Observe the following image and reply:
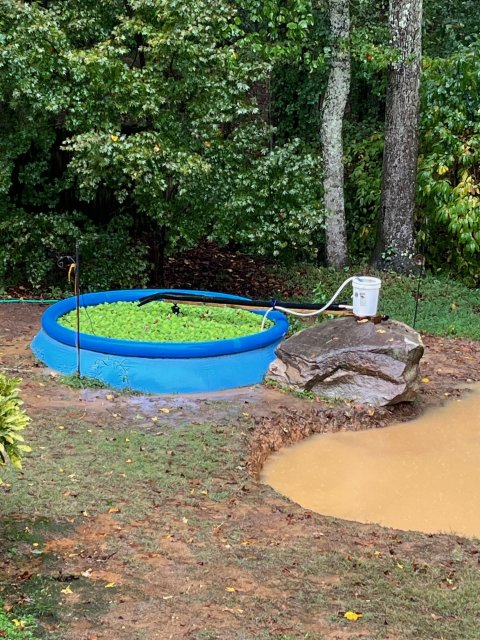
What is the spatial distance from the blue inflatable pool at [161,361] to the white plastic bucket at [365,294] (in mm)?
1119

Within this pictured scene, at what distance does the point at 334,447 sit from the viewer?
726cm

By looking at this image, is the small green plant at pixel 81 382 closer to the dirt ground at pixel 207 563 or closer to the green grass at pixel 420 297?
the dirt ground at pixel 207 563

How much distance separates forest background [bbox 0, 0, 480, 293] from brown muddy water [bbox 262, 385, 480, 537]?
4.21 m

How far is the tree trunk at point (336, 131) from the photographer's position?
1269 centimetres

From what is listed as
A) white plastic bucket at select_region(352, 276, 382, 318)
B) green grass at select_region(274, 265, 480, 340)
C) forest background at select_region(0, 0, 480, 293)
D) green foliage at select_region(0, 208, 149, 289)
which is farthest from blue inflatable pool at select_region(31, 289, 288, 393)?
green grass at select_region(274, 265, 480, 340)

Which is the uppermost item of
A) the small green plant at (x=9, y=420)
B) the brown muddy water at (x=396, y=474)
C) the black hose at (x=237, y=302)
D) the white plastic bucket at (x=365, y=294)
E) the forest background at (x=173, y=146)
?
the forest background at (x=173, y=146)

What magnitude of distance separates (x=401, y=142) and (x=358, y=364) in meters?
6.24

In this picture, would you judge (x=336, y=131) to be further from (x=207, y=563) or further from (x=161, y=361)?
(x=207, y=563)

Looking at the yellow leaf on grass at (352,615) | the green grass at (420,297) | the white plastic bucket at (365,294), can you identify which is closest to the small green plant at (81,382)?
the white plastic bucket at (365,294)

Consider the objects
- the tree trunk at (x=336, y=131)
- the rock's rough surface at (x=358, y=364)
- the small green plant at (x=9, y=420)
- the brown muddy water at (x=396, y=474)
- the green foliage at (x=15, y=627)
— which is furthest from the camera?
the tree trunk at (x=336, y=131)

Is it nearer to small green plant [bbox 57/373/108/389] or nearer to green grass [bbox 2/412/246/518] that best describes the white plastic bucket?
green grass [bbox 2/412/246/518]

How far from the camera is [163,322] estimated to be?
30.7 ft

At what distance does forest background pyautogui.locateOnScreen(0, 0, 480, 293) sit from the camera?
992 centimetres

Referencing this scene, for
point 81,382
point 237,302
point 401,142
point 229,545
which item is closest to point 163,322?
point 237,302
